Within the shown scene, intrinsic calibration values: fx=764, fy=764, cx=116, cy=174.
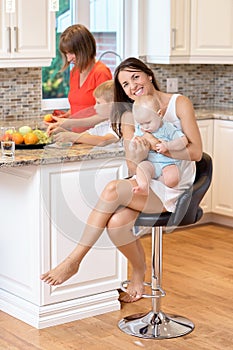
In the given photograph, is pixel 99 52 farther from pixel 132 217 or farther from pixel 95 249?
pixel 132 217

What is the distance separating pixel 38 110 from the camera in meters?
5.26

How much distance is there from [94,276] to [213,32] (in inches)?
96.4

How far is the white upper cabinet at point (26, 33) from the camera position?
4.55 m

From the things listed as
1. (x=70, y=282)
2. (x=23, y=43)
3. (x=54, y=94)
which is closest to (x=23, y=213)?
(x=70, y=282)

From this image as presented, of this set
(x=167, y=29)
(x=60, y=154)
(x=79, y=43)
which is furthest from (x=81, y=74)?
(x=167, y=29)

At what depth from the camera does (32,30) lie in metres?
4.65

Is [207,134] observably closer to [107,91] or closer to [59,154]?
[107,91]

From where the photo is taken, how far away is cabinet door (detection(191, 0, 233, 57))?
5578 mm

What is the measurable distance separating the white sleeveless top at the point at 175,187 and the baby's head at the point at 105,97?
415 mm

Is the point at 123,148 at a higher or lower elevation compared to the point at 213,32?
lower

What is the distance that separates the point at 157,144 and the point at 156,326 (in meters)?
0.96

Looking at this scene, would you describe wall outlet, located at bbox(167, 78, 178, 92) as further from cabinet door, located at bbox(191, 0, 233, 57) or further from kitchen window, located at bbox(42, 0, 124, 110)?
kitchen window, located at bbox(42, 0, 124, 110)

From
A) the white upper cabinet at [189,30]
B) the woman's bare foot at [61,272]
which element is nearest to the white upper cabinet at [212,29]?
the white upper cabinet at [189,30]

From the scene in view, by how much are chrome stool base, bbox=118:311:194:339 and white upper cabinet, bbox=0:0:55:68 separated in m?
1.77
